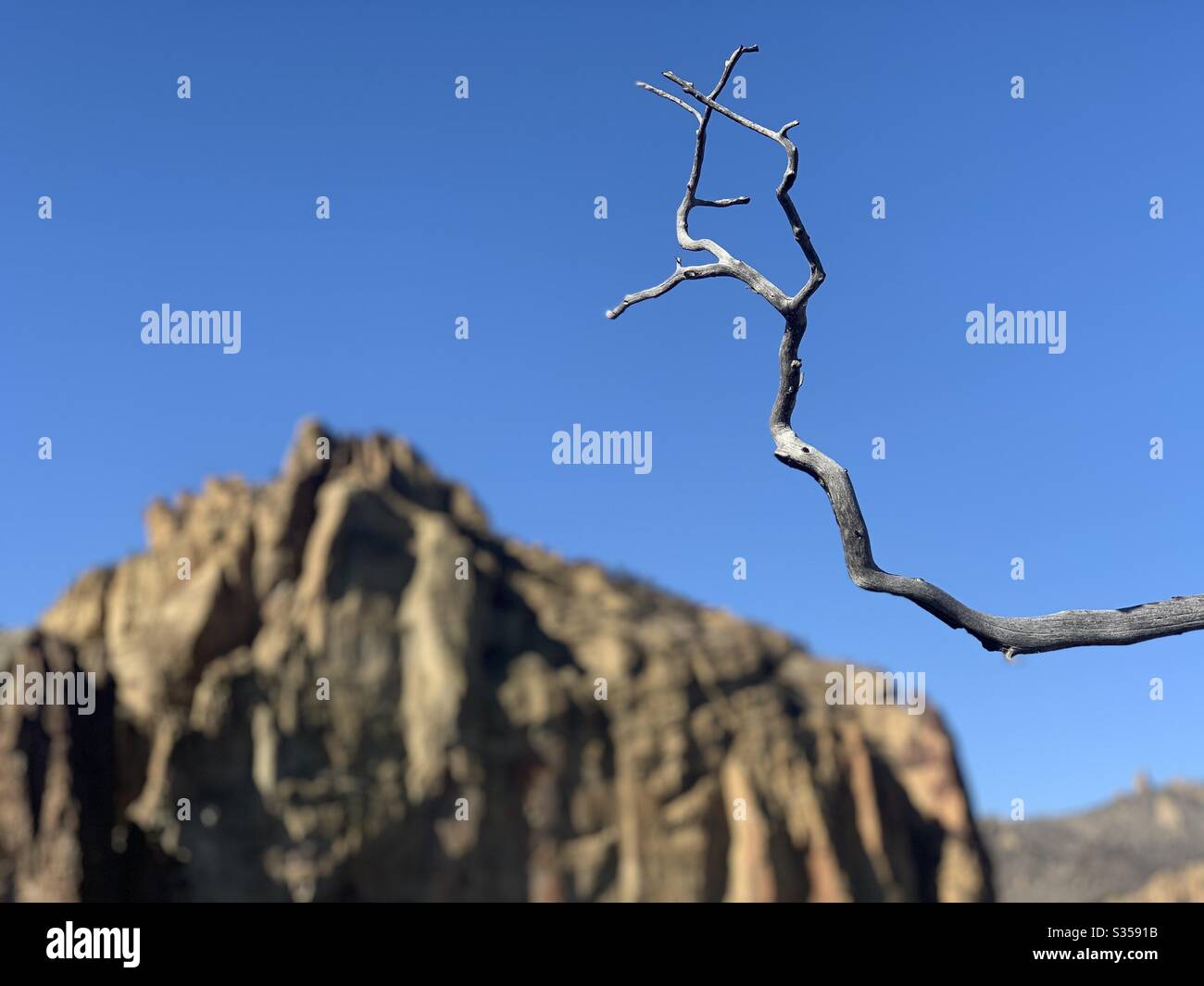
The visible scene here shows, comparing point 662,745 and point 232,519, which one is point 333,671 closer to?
point 232,519

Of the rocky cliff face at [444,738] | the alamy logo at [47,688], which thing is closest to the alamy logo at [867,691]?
the rocky cliff face at [444,738]

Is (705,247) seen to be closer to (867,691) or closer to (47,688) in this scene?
(47,688)

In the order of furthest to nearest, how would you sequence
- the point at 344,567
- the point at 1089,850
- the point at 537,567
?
the point at 1089,850 → the point at 537,567 → the point at 344,567

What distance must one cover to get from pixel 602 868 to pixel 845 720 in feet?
52.7

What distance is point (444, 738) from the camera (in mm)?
58125
